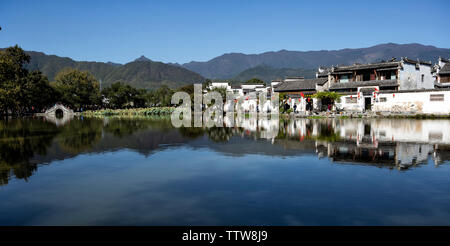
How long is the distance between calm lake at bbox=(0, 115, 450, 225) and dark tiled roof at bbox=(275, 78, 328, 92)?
4196cm

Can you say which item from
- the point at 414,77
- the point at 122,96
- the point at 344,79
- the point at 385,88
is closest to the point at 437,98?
the point at 385,88

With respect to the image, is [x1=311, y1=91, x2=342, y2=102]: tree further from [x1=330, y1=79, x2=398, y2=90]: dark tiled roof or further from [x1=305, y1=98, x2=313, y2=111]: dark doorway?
[x1=305, y1=98, x2=313, y2=111]: dark doorway

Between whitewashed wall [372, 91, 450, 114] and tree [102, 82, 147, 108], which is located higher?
tree [102, 82, 147, 108]

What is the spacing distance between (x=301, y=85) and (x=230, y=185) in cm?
5360

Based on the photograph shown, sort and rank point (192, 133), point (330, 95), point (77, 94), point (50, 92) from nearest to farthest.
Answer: point (192, 133) < point (330, 95) < point (50, 92) < point (77, 94)

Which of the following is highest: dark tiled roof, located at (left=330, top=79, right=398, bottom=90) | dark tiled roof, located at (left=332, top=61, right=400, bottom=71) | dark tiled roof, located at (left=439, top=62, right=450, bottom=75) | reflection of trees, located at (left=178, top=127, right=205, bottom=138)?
dark tiled roof, located at (left=332, top=61, right=400, bottom=71)

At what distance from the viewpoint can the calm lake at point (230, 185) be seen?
720 centimetres

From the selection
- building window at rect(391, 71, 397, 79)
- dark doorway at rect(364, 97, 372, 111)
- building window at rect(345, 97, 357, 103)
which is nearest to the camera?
building window at rect(391, 71, 397, 79)

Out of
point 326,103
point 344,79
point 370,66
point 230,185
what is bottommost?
point 230,185

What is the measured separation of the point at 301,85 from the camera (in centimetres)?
6100

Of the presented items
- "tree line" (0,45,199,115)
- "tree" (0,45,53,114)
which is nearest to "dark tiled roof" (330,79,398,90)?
"tree line" (0,45,199,115)

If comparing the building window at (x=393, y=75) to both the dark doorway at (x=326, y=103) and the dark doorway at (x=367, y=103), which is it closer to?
the dark doorway at (x=367, y=103)

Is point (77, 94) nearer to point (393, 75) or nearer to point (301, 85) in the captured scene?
point (301, 85)

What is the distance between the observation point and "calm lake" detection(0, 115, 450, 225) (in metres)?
7.20
